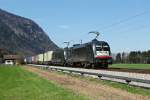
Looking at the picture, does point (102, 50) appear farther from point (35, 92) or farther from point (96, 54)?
point (35, 92)

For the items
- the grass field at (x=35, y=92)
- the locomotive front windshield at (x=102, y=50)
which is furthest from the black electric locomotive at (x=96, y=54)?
the grass field at (x=35, y=92)

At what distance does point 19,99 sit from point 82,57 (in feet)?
136

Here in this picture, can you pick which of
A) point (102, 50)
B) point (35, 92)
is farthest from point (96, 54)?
point (35, 92)

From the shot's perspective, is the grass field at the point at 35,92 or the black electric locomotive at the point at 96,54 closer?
the grass field at the point at 35,92

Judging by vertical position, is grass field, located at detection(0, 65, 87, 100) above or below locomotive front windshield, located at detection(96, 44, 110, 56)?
below

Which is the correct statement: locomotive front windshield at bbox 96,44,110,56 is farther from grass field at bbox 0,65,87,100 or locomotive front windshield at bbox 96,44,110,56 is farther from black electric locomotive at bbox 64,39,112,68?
grass field at bbox 0,65,87,100

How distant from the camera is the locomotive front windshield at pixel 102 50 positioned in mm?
53722

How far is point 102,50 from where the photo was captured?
54.3 meters

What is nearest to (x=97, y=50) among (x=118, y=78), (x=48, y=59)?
(x=118, y=78)

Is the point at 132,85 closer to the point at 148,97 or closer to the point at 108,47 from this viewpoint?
the point at 148,97

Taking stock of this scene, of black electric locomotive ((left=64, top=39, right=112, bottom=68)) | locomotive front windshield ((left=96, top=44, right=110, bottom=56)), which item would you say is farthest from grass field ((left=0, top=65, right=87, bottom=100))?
locomotive front windshield ((left=96, top=44, right=110, bottom=56))

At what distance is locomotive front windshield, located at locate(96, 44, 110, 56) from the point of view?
2115 inches

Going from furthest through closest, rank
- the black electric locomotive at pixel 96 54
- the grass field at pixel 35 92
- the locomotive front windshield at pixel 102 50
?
the locomotive front windshield at pixel 102 50 < the black electric locomotive at pixel 96 54 < the grass field at pixel 35 92

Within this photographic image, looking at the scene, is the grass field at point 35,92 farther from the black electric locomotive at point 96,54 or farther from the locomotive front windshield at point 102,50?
the locomotive front windshield at point 102,50
